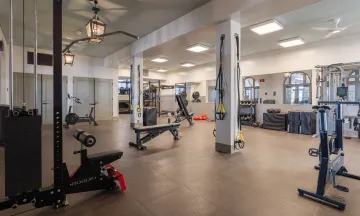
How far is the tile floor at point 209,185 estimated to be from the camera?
6.89ft

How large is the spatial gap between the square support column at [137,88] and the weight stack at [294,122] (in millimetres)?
5905

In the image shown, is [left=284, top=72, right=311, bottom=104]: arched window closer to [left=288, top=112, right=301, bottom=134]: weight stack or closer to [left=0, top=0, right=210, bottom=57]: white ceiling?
[left=288, top=112, right=301, bottom=134]: weight stack

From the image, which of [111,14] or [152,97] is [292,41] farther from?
[152,97]

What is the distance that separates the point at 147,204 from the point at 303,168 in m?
2.81

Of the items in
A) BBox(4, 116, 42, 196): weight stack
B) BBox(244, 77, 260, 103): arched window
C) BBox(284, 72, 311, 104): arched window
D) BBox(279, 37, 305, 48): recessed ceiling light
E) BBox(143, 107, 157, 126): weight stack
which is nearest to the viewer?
BBox(4, 116, 42, 196): weight stack

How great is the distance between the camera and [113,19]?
5.52 meters

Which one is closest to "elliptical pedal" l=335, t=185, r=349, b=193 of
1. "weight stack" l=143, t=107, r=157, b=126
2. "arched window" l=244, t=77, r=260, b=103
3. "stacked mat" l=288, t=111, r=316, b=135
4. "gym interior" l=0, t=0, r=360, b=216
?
"gym interior" l=0, t=0, r=360, b=216

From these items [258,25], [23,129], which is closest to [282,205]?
[23,129]

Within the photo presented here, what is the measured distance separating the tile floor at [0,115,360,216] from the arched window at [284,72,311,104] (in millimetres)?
7026

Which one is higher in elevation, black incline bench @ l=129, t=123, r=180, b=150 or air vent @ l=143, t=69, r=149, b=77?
air vent @ l=143, t=69, r=149, b=77

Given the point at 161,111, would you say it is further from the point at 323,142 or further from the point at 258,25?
the point at 323,142

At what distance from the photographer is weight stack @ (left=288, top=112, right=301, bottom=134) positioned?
273 inches

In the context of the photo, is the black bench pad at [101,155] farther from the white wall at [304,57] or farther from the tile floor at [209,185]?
the white wall at [304,57]

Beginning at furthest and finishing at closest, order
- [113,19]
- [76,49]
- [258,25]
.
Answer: [76,49] < [113,19] < [258,25]
